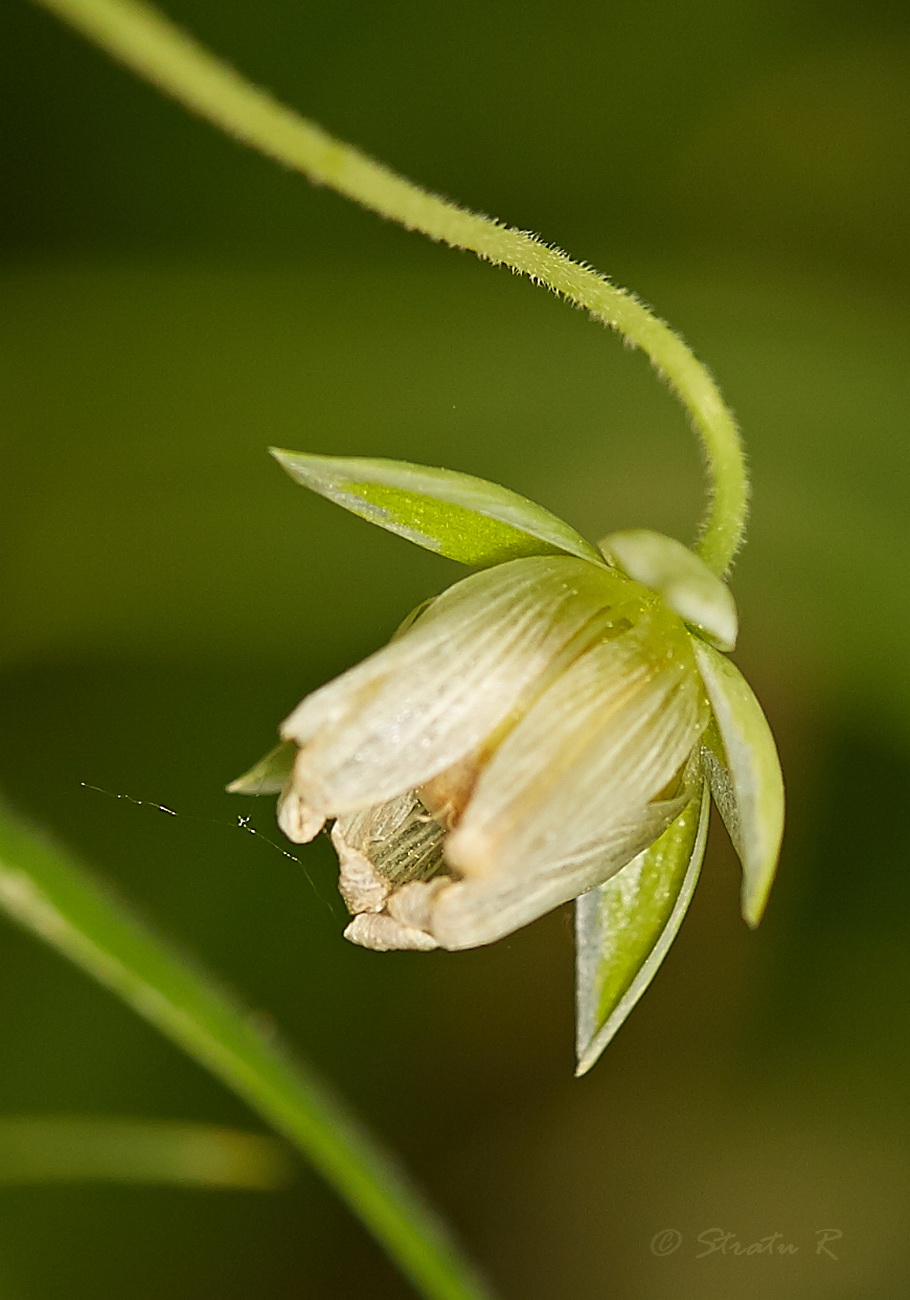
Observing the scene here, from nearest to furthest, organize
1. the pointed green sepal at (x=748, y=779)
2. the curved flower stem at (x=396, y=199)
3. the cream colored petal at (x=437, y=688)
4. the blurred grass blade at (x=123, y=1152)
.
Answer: the pointed green sepal at (x=748, y=779) → the cream colored petal at (x=437, y=688) → the curved flower stem at (x=396, y=199) → the blurred grass blade at (x=123, y=1152)

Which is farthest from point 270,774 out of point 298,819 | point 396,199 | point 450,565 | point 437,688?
point 450,565

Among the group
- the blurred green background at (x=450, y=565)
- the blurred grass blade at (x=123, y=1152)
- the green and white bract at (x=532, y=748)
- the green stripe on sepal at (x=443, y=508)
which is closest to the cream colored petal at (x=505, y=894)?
the green and white bract at (x=532, y=748)

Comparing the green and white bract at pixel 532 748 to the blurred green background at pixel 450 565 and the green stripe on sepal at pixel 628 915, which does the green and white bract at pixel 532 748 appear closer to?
the green stripe on sepal at pixel 628 915

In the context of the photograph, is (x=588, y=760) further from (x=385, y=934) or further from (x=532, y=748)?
(x=385, y=934)

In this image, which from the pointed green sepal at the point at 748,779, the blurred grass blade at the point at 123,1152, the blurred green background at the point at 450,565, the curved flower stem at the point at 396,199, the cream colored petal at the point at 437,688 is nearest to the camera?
the pointed green sepal at the point at 748,779

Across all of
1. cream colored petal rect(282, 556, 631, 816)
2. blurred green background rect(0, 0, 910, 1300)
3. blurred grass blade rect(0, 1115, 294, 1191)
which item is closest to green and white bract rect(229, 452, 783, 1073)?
cream colored petal rect(282, 556, 631, 816)

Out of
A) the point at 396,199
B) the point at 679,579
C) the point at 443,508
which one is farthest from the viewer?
the point at 396,199
